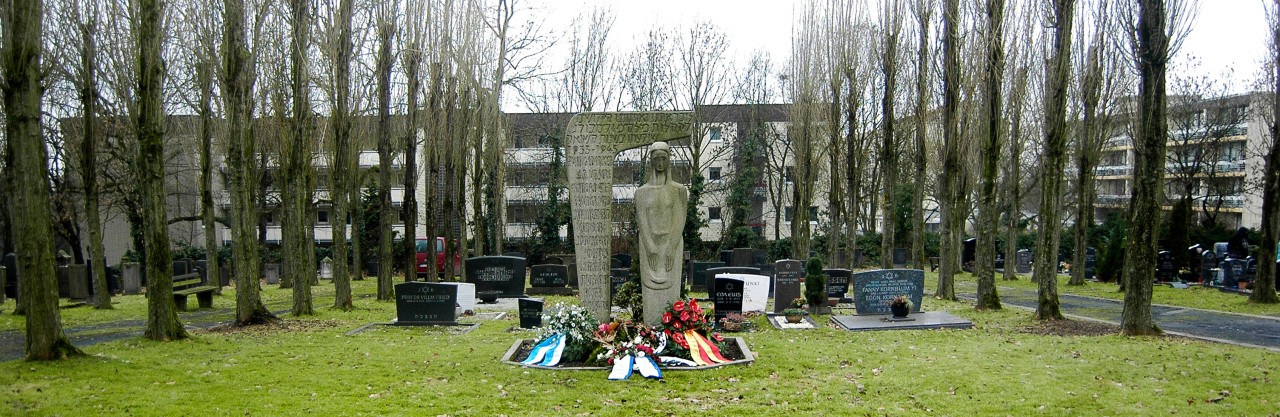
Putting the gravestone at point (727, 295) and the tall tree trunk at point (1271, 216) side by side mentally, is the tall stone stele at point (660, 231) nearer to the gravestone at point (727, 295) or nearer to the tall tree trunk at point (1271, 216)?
the gravestone at point (727, 295)

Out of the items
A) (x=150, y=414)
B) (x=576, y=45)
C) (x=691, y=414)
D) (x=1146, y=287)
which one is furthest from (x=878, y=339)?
(x=576, y=45)

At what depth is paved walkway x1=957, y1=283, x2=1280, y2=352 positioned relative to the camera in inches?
489

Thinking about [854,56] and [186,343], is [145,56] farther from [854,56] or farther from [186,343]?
→ [854,56]

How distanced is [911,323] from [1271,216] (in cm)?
979

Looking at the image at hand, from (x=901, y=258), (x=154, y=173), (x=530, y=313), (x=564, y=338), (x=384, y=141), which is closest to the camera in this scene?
(x=564, y=338)

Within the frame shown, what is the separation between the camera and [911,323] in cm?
1461

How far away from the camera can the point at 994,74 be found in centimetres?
1636

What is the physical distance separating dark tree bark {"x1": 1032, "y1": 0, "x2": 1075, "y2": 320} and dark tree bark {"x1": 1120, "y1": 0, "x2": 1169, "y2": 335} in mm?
2113

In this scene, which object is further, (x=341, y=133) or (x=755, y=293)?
(x=755, y=293)

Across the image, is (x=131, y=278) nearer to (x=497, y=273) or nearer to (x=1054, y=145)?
(x=497, y=273)

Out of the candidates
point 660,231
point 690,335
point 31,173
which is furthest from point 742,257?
point 31,173

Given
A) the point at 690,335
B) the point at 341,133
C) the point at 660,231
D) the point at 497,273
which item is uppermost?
the point at 341,133

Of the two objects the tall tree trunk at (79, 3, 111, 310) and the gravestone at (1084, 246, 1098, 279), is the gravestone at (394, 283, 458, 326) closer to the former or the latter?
the tall tree trunk at (79, 3, 111, 310)

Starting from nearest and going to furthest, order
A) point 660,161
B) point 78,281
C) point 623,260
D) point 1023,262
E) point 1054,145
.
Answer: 1. point 660,161
2. point 1054,145
3. point 78,281
4. point 623,260
5. point 1023,262
